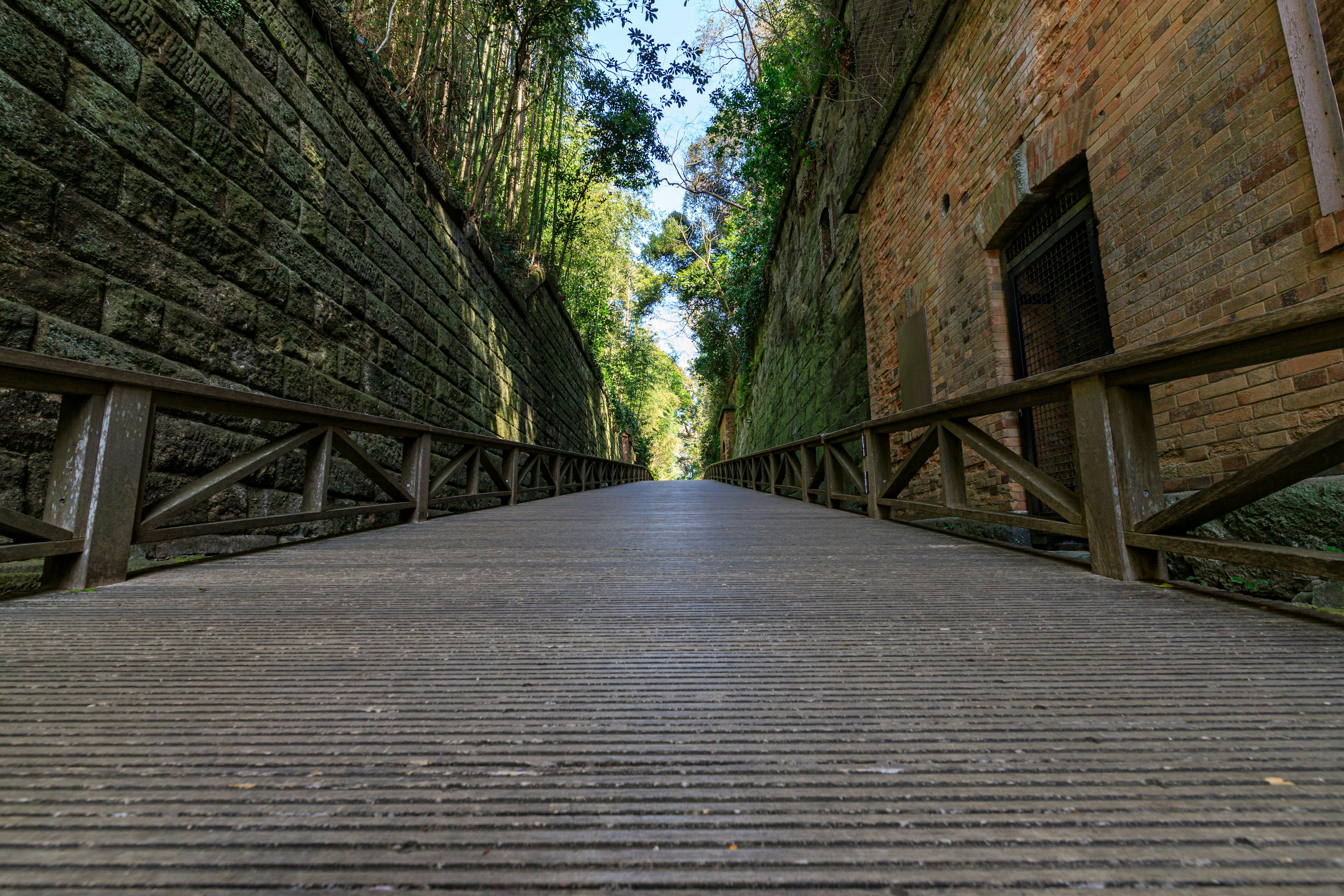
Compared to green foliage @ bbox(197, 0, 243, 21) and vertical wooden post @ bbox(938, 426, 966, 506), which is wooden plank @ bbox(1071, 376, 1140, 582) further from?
green foliage @ bbox(197, 0, 243, 21)

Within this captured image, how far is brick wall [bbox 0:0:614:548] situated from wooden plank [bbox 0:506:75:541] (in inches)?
19.7

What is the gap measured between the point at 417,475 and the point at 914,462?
3.53 meters

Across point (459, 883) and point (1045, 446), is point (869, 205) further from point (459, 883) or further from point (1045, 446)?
point (459, 883)

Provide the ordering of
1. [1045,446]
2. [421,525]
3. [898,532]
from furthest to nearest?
[1045,446] < [421,525] < [898,532]

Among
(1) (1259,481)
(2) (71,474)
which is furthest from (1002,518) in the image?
(2) (71,474)

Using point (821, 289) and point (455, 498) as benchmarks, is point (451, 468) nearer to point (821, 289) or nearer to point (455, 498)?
point (455, 498)

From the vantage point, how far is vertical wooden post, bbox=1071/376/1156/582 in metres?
1.95

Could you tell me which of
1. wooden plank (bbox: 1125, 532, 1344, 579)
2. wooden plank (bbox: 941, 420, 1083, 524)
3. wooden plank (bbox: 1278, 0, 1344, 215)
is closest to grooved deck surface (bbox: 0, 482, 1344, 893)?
wooden plank (bbox: 1125, 532, 1344, 579)

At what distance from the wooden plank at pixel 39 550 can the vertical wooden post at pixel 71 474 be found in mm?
27

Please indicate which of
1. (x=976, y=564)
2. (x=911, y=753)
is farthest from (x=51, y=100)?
(x=976, y=564)

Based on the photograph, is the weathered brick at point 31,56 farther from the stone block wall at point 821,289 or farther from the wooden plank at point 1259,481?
the stone block wall at point 821,289

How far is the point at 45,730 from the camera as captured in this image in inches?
37.4

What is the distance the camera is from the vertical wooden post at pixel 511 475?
6.16 m

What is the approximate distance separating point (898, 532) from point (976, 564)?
1.03m
